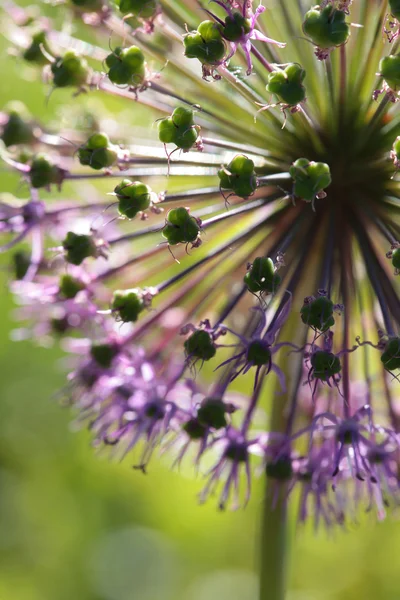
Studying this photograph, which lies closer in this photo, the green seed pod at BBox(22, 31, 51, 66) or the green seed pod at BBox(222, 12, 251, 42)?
the green seed pod at BBox(222, 12, 251, 42)

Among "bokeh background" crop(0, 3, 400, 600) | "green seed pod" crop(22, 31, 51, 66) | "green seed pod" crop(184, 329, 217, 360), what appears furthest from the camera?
"bokeh background" crop(0, 3, 400, 600)

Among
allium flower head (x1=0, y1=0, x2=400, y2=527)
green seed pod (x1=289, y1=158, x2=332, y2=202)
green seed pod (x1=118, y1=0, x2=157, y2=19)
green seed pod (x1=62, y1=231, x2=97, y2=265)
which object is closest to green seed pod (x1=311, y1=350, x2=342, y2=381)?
allium flower head (x1=0, y1=0, x2=400, y2=527)

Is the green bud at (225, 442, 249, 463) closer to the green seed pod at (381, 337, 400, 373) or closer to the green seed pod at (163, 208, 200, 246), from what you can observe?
the green seed pod at (381, 337, 400, 373)

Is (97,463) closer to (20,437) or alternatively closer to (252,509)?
(20,437)

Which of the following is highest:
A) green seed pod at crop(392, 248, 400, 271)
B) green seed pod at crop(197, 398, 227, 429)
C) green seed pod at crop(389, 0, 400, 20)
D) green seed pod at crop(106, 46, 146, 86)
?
green seed pod at crop(389, 0, 400, 20)

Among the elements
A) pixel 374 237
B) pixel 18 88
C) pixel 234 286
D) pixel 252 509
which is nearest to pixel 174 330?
pixel 234 286

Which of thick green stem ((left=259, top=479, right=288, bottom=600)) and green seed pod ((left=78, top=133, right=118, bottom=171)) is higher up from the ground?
green seed pod ((left=78, top=133, right=118, bottom=171))

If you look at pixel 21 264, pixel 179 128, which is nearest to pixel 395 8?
→ pixel 179 128

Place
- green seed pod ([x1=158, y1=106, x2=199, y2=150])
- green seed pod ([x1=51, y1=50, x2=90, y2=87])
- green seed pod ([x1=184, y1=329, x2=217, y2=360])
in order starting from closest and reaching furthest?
1. green seed pod ([x1=158, y1=106, x2=199, y2=150])
2. green seed pod ([x1=184, y1=329, x2=217, y2=360])
3. green seed pod ([x1=51, y1=50, x2=90, y2=87])
